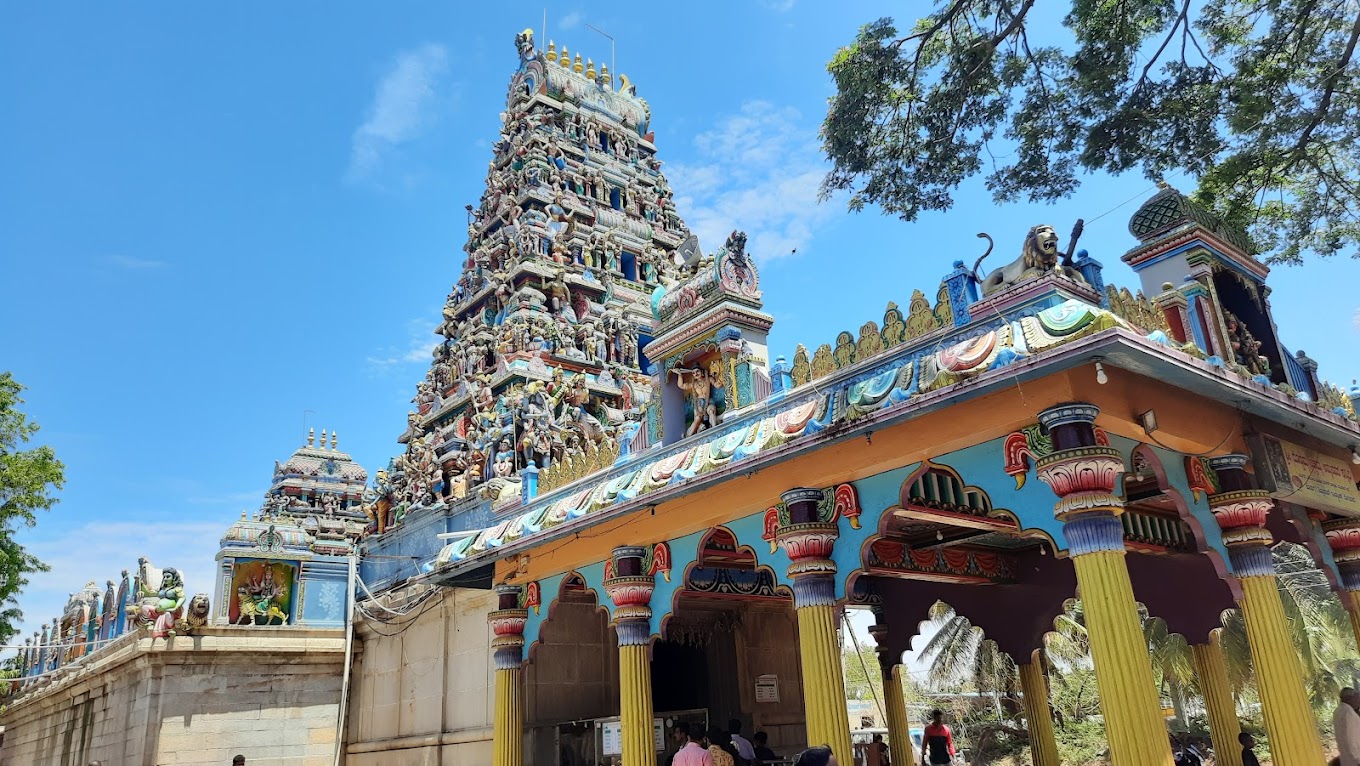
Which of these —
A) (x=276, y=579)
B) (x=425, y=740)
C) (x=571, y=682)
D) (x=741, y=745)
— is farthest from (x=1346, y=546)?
(x=276, y=579)

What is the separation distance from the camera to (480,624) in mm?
14539

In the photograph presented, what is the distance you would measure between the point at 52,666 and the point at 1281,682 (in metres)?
31.5

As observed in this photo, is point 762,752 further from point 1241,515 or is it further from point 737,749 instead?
point 1241,515

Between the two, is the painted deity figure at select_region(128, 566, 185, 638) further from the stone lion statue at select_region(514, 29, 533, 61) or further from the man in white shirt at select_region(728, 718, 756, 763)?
the stone lion statue at select_region(514, 29, 533, 61)

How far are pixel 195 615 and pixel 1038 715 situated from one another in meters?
13.8

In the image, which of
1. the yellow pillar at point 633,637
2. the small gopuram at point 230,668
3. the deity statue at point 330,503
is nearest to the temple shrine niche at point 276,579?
the small gopuram at point 230,668

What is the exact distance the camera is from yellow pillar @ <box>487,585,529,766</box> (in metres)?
12.6

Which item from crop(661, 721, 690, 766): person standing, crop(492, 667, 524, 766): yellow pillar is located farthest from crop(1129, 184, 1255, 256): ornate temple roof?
crop(492, 667, 524, 766): yellow pillar

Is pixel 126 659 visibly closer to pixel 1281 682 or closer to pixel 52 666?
pixel 52 666

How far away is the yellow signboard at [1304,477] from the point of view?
9.01 m

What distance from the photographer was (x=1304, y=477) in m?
9.41

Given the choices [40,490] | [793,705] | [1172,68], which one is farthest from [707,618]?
[40,490]

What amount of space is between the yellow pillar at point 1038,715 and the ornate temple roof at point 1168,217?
7514 millimetres

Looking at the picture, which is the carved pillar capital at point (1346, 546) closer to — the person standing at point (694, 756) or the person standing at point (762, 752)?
the person standing at point (762, 752)
